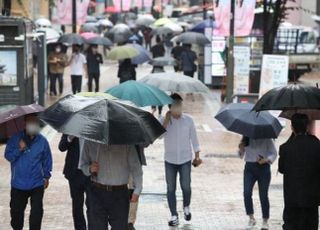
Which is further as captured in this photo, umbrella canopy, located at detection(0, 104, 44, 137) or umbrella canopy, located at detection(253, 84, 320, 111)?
umbrella canopy, located at detection(0, 104, 44, 137)

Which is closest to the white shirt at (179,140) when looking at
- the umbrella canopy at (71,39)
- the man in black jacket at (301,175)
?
the man in black jacket at (301,175)

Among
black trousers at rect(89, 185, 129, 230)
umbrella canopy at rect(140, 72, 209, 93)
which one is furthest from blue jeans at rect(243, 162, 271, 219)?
black trousers at rect(89, 185, 129, 230)

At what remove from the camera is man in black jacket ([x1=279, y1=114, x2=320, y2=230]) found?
8023 millimetres

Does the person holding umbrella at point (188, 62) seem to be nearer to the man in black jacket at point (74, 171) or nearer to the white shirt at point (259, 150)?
the white shirt at point (259, 150)

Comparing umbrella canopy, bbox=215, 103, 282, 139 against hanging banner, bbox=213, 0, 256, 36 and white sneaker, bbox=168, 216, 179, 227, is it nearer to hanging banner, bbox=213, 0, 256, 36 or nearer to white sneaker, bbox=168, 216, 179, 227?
white sneaker, bbox=168, 216, 179, 227

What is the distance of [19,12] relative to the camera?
30.9 meters

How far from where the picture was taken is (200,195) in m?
12.7

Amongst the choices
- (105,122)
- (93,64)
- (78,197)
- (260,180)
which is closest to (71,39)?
(93,64)

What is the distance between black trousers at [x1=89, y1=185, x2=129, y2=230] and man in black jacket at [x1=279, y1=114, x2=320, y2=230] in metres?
1.60

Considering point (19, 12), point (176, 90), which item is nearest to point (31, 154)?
point (176, 90)

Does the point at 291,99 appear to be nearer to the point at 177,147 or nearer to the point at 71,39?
the point at 177,147

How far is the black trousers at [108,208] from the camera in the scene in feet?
25.0

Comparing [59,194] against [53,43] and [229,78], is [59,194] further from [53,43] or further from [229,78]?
[53,43]

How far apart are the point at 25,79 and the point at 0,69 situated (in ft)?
1.87
